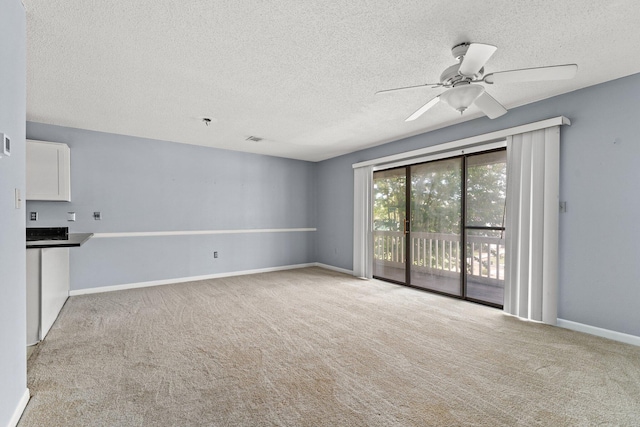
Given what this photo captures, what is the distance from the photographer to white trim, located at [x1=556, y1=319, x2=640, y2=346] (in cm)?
268

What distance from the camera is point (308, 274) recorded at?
233 inches

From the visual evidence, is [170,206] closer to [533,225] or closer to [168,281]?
[168,281]

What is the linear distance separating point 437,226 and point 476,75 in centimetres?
273

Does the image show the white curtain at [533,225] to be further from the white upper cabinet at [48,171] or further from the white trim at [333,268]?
the white upper cabinet at [48,171]

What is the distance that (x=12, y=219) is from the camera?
5.37ft

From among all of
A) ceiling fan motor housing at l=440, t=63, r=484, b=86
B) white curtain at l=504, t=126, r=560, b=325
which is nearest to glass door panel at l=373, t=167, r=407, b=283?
white curtain at l=504, t=126, r=560, b=325

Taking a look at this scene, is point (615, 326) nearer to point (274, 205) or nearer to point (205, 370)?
point (205, 370)

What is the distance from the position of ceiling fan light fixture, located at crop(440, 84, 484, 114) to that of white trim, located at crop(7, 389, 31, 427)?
3479 millimetres

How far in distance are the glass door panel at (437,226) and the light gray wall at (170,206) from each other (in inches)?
110

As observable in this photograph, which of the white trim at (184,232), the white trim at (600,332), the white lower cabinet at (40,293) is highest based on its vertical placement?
the white trim at (184,232)

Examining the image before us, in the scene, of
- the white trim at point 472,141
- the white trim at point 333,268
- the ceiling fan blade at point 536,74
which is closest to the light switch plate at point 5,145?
the ceiling fan blade at point 536,74

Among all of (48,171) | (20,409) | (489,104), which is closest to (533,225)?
(489,104)

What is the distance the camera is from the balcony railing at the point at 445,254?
3977 millimetres

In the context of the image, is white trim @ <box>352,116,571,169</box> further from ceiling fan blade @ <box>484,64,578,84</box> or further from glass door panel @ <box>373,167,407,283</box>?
ceiling fan blade @ <box>484,64,578,84</box>
